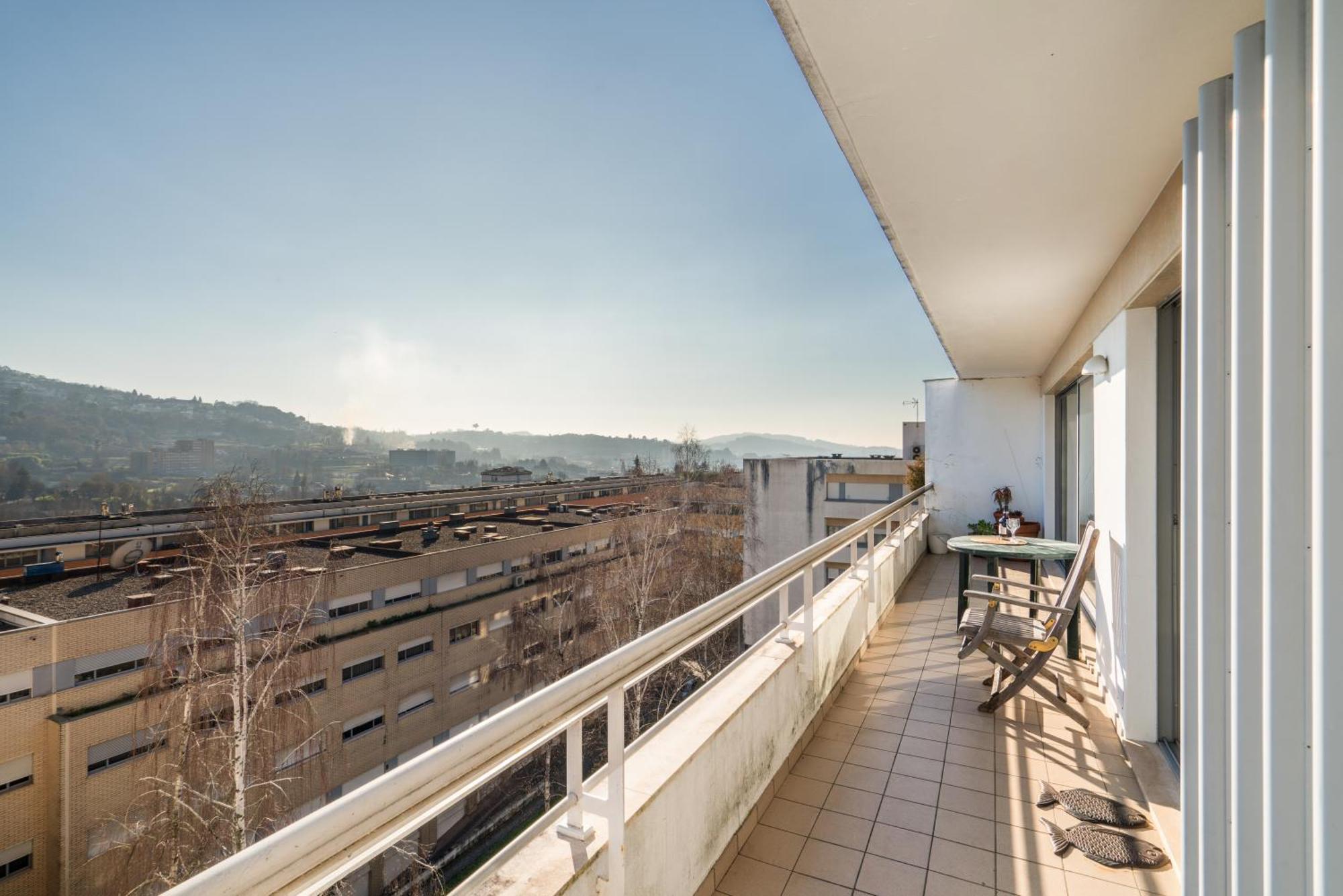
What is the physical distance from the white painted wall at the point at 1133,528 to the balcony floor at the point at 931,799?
0.27 m

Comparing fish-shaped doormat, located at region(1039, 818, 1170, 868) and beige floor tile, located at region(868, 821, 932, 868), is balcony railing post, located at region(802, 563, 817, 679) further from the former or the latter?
fish-shaped doormat, located at region(1039, 818, 1170, 868)

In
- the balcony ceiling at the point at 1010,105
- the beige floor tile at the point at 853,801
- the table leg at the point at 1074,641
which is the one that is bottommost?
the beige floor tile at the point at 853,801

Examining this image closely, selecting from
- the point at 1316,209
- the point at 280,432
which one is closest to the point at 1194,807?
the point at 1316,209

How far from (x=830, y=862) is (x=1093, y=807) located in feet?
3.82

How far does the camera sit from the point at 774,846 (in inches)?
84.3

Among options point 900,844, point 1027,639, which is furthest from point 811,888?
point 1027,639

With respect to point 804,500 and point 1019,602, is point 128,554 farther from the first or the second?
point 1019,602

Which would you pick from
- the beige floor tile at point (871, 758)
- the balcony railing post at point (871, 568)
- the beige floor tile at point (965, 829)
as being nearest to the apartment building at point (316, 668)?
the balcony railing post at point (871, 568)

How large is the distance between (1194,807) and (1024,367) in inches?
276

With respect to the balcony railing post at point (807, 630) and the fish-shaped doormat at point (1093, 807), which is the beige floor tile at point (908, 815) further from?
the balcony railing post at point (807, 630)

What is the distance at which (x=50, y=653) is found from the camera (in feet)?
39.0

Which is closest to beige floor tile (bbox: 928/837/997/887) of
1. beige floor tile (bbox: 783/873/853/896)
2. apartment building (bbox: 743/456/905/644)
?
beige floor tile (bbox: 783/873/853/896)

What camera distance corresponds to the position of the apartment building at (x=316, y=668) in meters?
11.0

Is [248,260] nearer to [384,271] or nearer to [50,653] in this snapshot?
[384,271]
